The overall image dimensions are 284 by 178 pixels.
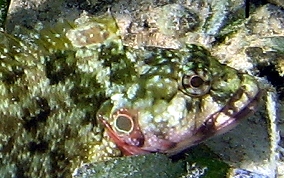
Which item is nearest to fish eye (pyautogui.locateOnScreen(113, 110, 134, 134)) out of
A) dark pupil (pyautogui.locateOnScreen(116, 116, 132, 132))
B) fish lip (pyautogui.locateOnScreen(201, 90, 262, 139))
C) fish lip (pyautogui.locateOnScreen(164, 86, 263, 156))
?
dark pupil (pyautogui.locateOnScreen(116, 116, 132, 132))

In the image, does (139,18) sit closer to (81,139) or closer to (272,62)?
(272,62)

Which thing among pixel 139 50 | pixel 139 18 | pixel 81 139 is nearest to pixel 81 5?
pixel 139 18

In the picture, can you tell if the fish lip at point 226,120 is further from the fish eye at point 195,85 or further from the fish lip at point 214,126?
the fish eye at point 195,85

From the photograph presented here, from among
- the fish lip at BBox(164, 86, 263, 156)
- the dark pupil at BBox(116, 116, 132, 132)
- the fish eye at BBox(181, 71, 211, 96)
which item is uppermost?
the fish eye at BBox(181, 71, 211, 96)

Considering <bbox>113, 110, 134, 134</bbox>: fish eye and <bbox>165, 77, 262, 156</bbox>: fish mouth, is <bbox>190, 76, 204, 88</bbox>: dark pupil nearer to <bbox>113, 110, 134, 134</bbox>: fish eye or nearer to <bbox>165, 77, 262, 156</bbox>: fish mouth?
<bbox>165, 77, 262, 156</bbox>: fish mouth

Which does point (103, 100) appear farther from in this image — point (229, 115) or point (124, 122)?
point (229, 115)

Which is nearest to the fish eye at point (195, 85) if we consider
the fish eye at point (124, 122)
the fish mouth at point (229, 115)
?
the fish mouth at point (229, 115)
